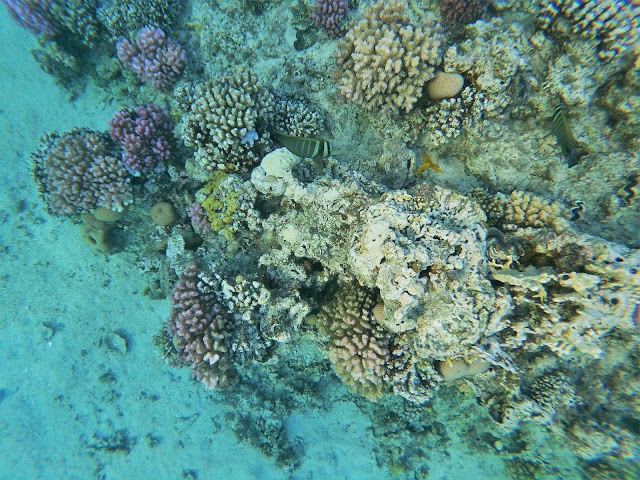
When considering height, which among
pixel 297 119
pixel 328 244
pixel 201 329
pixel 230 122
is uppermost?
pixel 297 119

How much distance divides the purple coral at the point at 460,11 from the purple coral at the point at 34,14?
23.8ft

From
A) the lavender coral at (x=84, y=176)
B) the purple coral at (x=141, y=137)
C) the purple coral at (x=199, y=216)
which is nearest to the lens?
the purple coral at (x=199, y=216)

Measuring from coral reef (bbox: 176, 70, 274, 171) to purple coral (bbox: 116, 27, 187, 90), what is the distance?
129 cm

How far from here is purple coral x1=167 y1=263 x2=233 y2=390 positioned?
412 centimetres

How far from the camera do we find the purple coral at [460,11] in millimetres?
4359

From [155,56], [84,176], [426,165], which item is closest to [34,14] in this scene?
[155,56]

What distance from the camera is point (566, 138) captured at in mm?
3840

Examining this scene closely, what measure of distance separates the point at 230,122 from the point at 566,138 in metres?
4.50

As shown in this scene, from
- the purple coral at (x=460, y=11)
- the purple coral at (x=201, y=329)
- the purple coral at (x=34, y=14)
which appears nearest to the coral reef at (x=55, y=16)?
the purple coral at (x=34, y=14)

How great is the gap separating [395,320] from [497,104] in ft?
10.8

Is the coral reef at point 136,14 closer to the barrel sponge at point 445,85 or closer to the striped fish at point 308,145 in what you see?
the striped fish at point 308,145

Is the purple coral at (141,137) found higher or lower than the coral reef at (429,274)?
higher

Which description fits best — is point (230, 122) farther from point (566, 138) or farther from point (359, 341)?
point (566, 138)

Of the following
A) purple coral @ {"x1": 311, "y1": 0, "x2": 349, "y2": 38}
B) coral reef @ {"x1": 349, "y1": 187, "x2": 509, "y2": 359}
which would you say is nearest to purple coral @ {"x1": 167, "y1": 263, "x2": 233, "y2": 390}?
coral reef @ {"x1": 349, "y1": 187, "x2": 509, "y2": 359}
